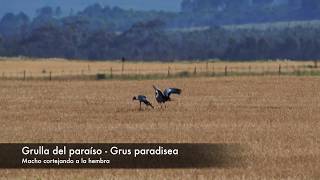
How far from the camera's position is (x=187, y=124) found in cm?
2661

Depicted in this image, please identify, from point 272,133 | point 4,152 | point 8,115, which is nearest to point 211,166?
point 4,152

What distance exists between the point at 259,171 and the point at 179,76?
47.2 metres

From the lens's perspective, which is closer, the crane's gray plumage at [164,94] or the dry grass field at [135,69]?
the crane's gray plumage at [164,94]

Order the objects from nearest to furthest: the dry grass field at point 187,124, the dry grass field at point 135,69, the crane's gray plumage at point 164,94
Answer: the dry grass field at point 187,124 < the crane's gray plumage at point 164,94 < the dry grass field at point 135,69

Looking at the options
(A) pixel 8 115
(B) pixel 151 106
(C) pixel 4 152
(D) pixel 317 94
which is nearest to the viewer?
(C) pixel 4 152

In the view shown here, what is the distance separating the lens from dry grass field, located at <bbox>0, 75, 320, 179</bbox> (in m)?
17.3

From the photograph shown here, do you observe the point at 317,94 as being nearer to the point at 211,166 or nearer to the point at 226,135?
the point at 226,135

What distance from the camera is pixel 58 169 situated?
56.4ft

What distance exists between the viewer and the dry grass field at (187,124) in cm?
1730

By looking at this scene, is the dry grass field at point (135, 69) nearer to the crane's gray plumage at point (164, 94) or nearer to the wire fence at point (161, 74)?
the wire fence at point (161, 74)

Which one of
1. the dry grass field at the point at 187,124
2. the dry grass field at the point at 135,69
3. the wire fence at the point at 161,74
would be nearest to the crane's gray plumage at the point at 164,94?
the dry grass field at the point at 187,124

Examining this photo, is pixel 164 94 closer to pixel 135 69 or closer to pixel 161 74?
pixel 161 74

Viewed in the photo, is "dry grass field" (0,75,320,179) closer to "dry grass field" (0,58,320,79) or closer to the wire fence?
the wire fence

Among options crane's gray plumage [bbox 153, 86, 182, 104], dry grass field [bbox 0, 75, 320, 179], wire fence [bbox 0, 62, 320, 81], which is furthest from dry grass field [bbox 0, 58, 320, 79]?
crane's gray plumage [bbox 153, 86, 182, 104]
